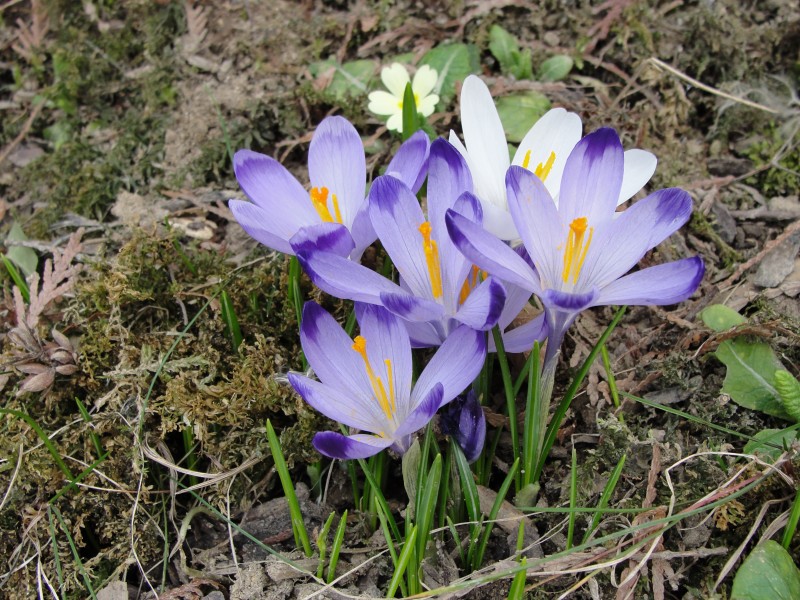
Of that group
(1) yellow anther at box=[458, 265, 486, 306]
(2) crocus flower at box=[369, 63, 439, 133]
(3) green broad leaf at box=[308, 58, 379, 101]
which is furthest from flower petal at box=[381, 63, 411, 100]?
(1) yellow anther at box=[458, 265, 486, 306]

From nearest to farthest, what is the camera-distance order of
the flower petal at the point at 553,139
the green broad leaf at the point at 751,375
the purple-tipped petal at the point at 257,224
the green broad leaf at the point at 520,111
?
the purple-tipped petal at the point at 257,224 < the flower petal at the point at 553,139 < the green broad leaf at the point at 751,375 < the green broad leaf at the point at 520,111

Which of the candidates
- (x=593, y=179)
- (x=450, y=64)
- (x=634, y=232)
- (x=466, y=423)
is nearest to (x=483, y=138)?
(x=593, y=179)

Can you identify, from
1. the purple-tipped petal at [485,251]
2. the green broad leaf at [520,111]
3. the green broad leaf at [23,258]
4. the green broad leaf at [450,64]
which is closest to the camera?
the purple-tipped petal at [485,251]

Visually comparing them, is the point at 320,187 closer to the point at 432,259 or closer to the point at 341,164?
the point at 341,164

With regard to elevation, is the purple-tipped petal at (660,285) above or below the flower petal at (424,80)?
above

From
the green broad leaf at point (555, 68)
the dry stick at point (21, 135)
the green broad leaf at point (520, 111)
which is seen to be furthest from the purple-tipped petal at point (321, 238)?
the dry stick at point (21, 135)

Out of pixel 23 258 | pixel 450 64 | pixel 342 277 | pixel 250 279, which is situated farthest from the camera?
pixel 450 64

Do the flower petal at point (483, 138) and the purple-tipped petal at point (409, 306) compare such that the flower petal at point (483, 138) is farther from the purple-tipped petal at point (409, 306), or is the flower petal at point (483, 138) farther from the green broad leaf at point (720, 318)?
the green broad leaf at point (720, 318)
